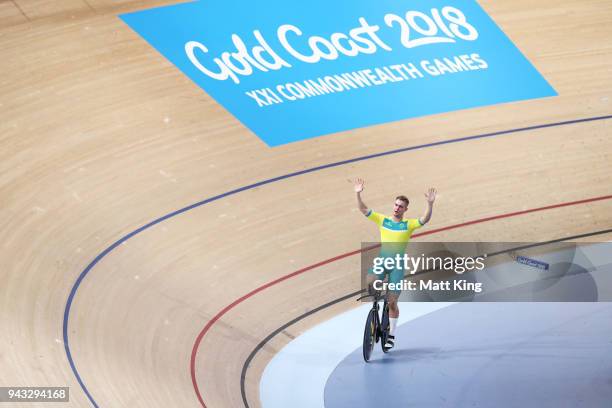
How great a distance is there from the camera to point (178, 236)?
6977 mm

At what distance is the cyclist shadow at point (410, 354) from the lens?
6277 millimetres

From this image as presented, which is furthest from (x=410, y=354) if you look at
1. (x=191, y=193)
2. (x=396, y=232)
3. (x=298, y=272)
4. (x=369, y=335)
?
(x=191, y=193)

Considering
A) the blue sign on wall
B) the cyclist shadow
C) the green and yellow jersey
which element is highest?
the blue sign on wall

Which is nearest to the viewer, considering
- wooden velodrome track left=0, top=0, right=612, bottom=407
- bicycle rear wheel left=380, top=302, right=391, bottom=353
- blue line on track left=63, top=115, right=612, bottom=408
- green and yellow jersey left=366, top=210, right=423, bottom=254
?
blue line on track left=63, top=115, right=612, bottom=408

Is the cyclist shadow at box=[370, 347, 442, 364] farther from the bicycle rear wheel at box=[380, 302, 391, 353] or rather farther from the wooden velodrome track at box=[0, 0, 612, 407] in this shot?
the wooden velodrome track at box=[0, 0, 612, 407]

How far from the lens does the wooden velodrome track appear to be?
19.4 feet

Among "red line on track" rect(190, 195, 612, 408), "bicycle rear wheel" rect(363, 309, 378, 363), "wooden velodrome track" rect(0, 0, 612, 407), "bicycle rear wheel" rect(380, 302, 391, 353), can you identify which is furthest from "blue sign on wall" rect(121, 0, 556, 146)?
"bicycle rear wheel" rect(363, 309, 378, 363)

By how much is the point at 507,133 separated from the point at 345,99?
1.42 metres

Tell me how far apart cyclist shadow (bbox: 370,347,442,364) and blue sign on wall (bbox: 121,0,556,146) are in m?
2.33

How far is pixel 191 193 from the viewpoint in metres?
7.36

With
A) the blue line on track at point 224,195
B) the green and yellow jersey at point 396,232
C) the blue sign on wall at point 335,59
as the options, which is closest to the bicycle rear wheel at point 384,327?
the green and yellow jersey at point 396,232

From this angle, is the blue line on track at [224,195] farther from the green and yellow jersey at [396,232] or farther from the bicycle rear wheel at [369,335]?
the bicycle rear wheel at [369,335]

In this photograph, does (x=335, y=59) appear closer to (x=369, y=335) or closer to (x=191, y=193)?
(x=191, y=193)

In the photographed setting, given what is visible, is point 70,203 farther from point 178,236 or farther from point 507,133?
point 507,133
